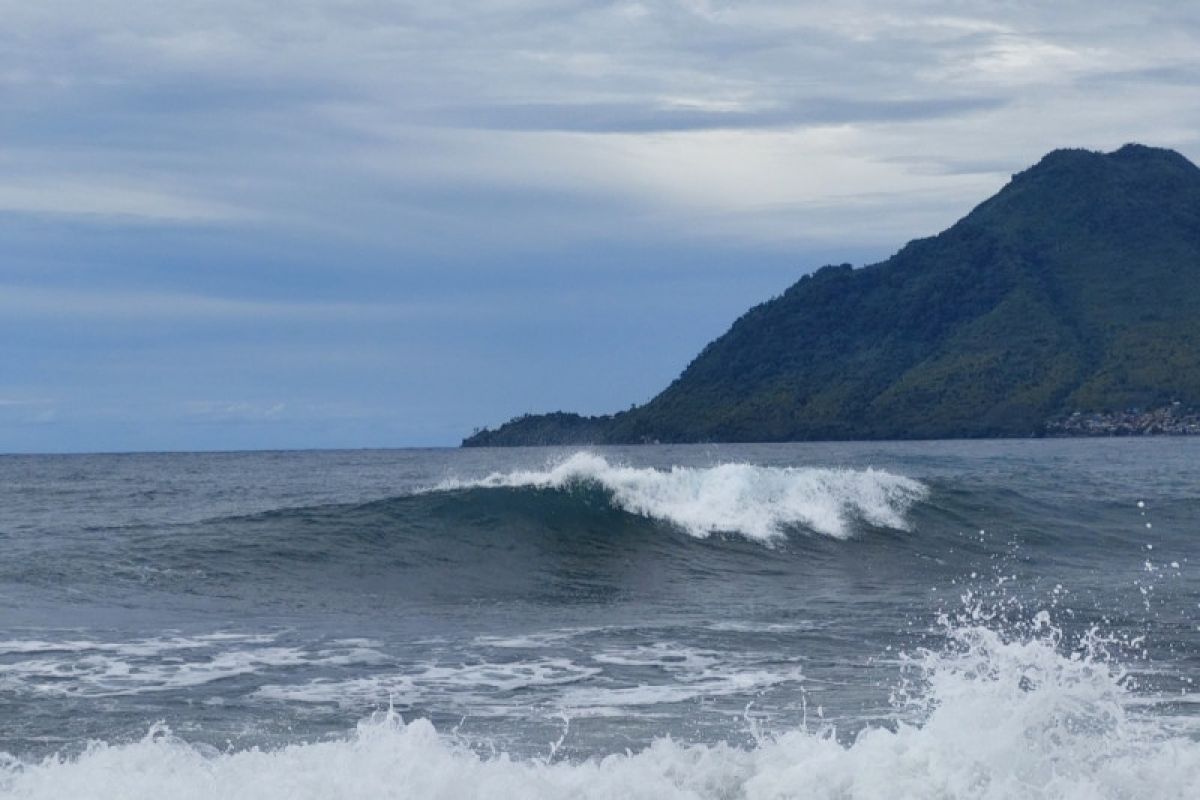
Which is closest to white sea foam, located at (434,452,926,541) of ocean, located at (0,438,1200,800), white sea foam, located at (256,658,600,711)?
ocean, located at (0,438,1200,800)

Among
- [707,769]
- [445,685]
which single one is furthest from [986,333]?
[707,769]

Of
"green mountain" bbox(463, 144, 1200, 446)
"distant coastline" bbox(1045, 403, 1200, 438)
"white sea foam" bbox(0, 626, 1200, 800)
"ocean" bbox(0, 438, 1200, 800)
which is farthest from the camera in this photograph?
"green mountain" bbox(463, 144, 1200, 446)

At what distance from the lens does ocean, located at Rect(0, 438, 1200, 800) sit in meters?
10.0

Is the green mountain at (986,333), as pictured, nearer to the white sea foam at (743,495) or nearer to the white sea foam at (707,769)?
the white sea foam at (743,495)

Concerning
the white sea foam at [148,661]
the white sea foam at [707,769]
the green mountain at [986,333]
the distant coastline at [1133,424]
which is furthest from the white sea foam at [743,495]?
the green mountain at [986,333]

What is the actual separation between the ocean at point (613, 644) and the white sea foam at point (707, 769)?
0.9 inches

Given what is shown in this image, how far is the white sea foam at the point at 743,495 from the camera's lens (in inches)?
1141

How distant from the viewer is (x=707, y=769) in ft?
33.1

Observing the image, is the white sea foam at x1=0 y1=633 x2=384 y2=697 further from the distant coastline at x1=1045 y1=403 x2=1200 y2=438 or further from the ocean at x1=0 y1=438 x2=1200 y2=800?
the distant coastline at x1=1045 y1=403 x2=1200 y2=438

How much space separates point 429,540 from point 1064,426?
353 feet

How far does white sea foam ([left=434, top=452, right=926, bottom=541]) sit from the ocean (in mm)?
99

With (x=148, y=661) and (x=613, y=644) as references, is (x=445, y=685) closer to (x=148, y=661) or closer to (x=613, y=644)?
(x=613, y=644)

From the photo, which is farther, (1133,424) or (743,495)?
(1133,424)

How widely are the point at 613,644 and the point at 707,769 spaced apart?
614cm
